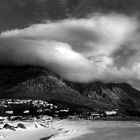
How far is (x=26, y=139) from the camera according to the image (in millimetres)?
Answer: 86312

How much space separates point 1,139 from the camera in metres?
84.6

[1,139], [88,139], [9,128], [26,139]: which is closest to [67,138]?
[88,139]

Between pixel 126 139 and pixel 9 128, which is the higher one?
pixel 9 128

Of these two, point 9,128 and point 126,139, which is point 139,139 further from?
point 9,128

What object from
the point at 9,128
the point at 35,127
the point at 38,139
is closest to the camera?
the point at 38,139

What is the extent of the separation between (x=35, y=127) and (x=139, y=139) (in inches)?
2340

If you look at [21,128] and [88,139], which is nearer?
[88,139]

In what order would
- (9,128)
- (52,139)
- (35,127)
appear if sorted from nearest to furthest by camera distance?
(52,139), (9,128), (35,127)

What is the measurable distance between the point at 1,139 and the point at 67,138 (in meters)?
19.1

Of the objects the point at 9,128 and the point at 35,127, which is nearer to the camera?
the point at 9,128

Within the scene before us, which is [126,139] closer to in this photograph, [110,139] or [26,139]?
[110,139]

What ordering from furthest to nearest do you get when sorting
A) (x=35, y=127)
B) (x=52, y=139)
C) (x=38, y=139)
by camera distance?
(x=35, y=127), (x=38, y=139), (x=52, y=139)

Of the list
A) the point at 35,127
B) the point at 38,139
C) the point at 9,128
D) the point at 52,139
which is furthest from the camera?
the point at 35,127

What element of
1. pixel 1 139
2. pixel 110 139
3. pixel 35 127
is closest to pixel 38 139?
pixel 1 139
